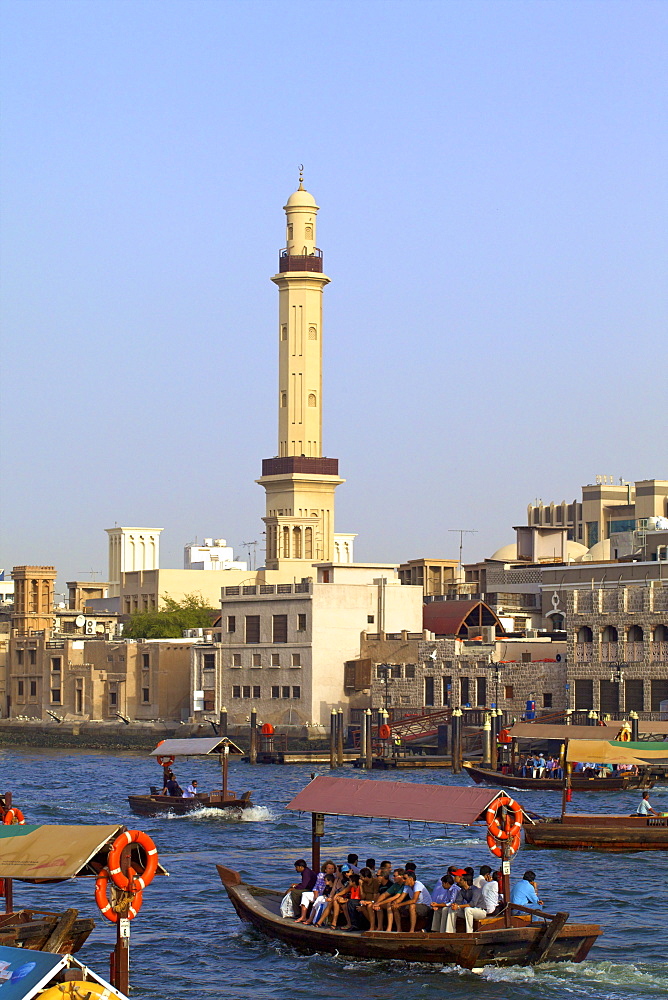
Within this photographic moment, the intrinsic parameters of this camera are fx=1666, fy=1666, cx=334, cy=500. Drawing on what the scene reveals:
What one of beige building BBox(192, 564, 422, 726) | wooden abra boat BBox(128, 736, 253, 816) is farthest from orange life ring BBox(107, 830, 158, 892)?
beige building BBox(192, 564, 422, 726)

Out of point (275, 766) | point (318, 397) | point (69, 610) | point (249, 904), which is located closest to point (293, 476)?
point (318, 397)

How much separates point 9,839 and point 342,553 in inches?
4671

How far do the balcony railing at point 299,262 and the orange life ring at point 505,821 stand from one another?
9440 centimetres

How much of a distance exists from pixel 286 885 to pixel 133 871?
14.0m

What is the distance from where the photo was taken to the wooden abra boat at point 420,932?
28.4 meters

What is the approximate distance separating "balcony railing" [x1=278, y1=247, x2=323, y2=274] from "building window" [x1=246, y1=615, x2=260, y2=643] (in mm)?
39137

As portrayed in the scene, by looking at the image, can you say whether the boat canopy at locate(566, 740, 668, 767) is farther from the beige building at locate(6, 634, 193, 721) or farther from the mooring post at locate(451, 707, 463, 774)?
the beige building at locate(6, 634, 193, 721)

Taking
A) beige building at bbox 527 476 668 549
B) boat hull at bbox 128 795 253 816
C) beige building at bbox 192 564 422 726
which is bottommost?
boat hull at bbox 128 795 253 816

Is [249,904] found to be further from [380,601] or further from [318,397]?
[318,397]

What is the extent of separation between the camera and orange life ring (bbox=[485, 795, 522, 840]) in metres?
29.9

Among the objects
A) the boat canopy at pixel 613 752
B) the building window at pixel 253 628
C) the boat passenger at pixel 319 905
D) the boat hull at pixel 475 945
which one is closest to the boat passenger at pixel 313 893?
the boat passenger at pixel 319 905

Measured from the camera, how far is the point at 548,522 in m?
151

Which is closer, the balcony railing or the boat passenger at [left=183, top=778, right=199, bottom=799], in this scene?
the boat passenger at [left=183, top=778, right=199, bottom=799]

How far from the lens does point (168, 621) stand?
10706 centimetres
